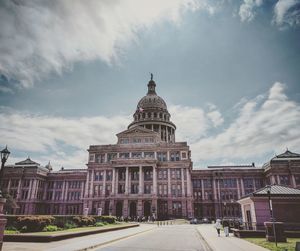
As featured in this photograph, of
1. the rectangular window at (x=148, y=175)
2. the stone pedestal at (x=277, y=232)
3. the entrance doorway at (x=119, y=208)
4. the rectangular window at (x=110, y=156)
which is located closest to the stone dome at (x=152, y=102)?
the rectangular window at (x=110, y=156)

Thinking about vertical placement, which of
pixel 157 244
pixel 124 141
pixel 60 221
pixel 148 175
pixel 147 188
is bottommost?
pixel 157 244

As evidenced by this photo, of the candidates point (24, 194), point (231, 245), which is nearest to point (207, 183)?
point (24, 194)

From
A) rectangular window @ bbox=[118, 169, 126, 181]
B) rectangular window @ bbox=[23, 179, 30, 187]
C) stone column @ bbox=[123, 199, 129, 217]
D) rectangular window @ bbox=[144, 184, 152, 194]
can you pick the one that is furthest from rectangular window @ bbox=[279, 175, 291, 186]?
rectangular window @ bbox=[23, 179, 30, 187]

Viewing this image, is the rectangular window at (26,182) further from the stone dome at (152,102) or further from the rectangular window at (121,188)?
the stone dome at (152,102)

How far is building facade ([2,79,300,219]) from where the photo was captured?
69.1 metres

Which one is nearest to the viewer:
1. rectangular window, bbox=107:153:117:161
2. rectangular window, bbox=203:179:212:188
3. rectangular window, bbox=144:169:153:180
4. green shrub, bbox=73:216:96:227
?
green shrub, bbox=73:216:96:227

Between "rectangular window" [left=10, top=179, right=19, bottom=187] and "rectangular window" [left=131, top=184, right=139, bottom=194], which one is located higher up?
"rectangular window" [left=10, top=179, right=19, bottom=187]

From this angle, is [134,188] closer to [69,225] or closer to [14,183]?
[14,183]

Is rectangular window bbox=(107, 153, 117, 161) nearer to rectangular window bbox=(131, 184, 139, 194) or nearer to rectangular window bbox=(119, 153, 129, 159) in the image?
rectangular window bbox=(119, 153, 129, 159)

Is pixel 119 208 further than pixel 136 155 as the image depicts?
No

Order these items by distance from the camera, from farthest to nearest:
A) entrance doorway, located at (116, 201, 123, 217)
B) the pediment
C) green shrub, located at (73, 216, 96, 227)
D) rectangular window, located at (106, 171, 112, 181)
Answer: the pediment, rectangular window, located at (106, 171, 112, 181), entrance doorway, located at (116, 201, 123, 217), green shrub, located at (73, 216, 96, 227)

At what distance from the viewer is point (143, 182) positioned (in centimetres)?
7194

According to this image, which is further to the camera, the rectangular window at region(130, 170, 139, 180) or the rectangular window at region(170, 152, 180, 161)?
the rectangular window at region(170, 152, 180, 161)

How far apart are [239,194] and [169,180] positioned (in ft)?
75.2
